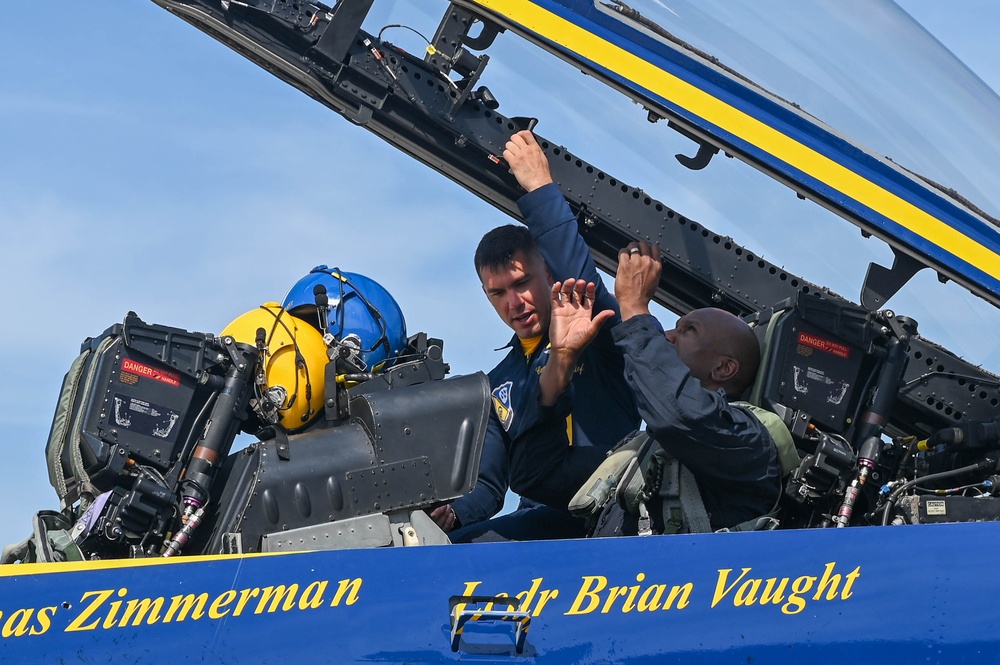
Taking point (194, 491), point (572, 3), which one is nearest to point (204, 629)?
point (194, 491)

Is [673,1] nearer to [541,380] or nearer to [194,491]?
[541,380]

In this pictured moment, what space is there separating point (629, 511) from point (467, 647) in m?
0.67

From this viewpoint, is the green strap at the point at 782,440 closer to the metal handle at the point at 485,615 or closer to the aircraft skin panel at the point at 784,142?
the aircraft skin panel at the point at 784,142

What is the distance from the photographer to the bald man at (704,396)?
8.70 feet

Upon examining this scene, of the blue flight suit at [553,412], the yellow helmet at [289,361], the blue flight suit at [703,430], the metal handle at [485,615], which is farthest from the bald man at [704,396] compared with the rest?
the yellow helmet at [289,361]

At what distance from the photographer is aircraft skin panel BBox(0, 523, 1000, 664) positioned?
90.8 inches

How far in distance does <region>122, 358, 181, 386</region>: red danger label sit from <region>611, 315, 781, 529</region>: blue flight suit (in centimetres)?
128

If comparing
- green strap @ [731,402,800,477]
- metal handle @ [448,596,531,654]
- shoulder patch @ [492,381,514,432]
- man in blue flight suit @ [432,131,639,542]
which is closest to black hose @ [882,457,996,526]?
green strap @ [731,402,800,477]

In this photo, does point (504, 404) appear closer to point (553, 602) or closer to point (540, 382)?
point (540, 382)

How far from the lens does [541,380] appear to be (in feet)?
10.6

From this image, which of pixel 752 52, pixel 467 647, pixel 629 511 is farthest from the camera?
pixel 752 52

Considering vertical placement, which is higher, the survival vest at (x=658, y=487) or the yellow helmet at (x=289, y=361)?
the survival vest at (x=658, y=487)

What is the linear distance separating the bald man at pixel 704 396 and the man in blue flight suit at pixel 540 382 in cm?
15

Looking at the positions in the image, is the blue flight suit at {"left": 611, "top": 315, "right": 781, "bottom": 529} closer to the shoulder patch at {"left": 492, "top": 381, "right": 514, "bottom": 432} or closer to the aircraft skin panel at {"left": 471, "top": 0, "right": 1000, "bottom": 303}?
the aircraft skin panel at {"left": 471, "top": 0, "right": 1000, "bottom": 303}
